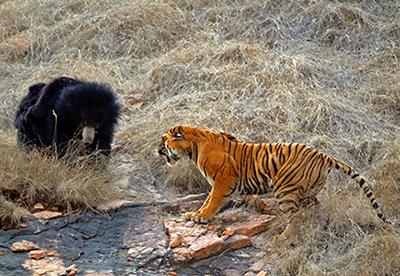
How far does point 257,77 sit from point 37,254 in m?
3.42

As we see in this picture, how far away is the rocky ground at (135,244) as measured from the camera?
482cm

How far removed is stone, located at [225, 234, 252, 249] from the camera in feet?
16.7

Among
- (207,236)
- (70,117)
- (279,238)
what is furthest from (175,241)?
(70,117)

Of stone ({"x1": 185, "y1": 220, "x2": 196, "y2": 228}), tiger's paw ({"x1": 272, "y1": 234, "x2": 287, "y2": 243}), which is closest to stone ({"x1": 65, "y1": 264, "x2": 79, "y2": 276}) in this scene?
stone ({"x1": 185, "y1": 220, "x2": 196, "y2": 228})

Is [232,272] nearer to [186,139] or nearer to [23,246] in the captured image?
[186,139]

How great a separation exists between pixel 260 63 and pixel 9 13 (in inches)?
163

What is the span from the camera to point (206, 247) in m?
4.99

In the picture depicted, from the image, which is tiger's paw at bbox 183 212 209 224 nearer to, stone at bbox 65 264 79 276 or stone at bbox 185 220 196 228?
stone at bbox 185 220 196 228

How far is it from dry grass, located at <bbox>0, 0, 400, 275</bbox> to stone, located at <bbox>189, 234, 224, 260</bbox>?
0.42 metres

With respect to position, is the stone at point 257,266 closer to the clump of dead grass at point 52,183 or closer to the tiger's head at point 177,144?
the tiger's head at point 177,144

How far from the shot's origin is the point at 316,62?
25.9 ft

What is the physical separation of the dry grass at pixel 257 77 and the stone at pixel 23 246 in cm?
71

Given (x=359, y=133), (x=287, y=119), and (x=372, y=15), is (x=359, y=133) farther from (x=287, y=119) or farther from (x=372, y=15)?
(x=372, y=15)

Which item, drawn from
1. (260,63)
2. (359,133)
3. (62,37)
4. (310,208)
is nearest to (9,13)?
(62,37)
